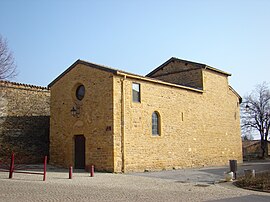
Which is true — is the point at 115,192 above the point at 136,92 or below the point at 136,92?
below

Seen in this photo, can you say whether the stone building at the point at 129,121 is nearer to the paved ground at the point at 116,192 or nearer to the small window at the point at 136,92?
the small window at the point at 136,92

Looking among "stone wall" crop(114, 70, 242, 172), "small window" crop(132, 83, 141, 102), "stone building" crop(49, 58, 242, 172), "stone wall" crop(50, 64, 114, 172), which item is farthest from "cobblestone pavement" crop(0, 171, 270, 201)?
"small window" crop(132, 83, 141, 102)

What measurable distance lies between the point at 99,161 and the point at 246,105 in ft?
98.3

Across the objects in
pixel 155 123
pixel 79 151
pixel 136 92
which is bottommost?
pixel 79 151

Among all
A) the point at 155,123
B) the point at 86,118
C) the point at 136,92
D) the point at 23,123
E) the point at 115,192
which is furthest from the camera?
the point at 23,123

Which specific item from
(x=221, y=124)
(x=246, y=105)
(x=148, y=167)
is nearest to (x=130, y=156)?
(x=148, y=167)

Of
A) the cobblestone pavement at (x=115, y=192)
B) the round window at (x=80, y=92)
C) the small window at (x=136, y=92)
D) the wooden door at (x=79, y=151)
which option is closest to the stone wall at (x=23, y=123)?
the wooden door at (x=79, y=151)

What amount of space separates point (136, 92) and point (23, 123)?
8176mm

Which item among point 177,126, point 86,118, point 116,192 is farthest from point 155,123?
point 116,192

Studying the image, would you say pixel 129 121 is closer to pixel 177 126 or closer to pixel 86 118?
pixel 86 118

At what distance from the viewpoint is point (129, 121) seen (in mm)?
16453

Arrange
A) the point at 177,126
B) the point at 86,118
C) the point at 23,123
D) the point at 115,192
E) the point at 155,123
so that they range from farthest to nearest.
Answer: the point at 23,123 → the point at 177,126 → the point at 155,123 → the point at 86,118 → the point at 115,192

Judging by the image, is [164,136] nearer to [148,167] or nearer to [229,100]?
[148,167]

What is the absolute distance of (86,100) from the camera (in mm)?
17344
